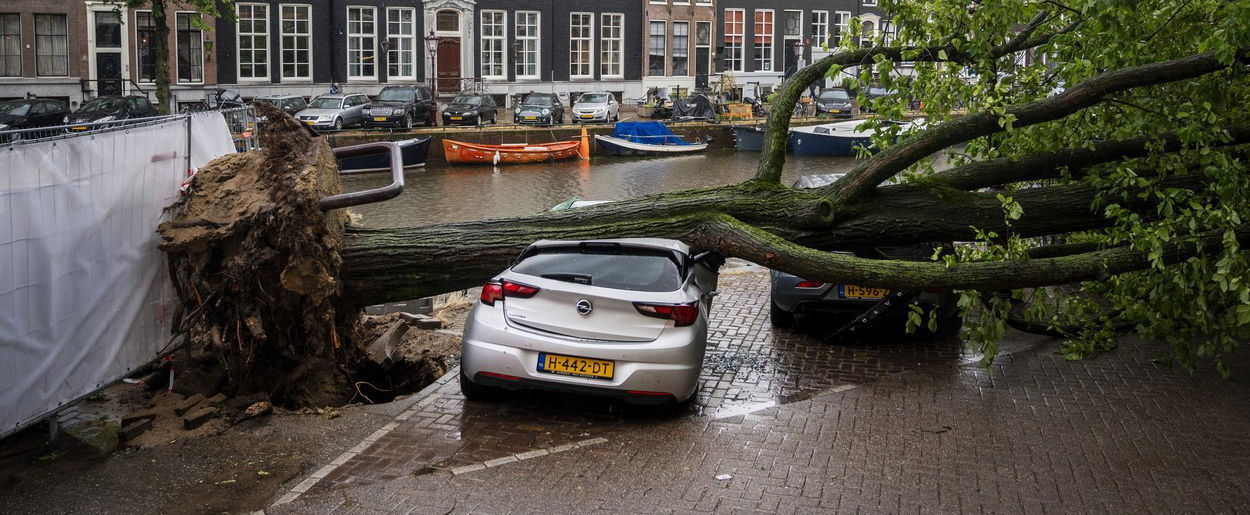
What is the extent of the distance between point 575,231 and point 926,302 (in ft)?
11.6

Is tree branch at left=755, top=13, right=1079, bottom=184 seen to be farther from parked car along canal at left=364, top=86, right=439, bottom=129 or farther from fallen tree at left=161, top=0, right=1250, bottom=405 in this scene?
parked car along canal at left=364, top=86, right=439, bottom=129

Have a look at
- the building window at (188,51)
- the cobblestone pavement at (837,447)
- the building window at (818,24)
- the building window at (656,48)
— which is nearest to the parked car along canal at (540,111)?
the building window at (188,51)

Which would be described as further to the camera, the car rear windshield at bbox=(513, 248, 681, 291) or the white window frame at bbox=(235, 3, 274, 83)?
the white window frame at bbox=(235, 3, 274, 83)

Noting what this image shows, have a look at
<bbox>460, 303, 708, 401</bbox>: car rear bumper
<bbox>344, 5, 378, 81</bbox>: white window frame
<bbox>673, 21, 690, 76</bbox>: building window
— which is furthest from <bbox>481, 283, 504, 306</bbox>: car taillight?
<bbox>673, 21, 690, 76</bbox>: building window

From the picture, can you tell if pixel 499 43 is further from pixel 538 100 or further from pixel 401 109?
pixel 401 109

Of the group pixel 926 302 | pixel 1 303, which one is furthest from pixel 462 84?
pixel 1 303

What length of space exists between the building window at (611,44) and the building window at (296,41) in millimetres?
13580

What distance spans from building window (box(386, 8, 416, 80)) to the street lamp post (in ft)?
2.35

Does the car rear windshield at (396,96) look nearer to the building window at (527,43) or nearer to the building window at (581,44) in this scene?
the building window at (527,43)

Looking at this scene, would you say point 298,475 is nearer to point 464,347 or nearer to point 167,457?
point 167,457

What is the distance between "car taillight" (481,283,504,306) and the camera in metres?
7.91

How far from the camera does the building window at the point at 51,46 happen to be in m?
41.1

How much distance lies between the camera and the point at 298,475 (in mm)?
6754

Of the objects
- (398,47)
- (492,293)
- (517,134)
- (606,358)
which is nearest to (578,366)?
(606,358)
